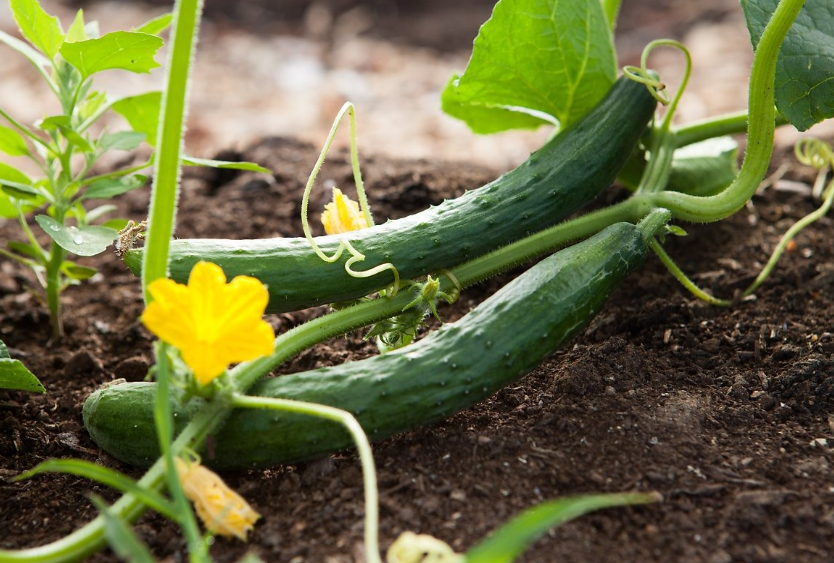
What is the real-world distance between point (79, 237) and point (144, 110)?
488 millimetres

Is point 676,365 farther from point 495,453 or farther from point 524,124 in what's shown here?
point 524,124

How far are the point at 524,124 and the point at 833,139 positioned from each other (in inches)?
60.6

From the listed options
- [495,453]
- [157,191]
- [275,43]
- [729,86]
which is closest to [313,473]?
[495,453]

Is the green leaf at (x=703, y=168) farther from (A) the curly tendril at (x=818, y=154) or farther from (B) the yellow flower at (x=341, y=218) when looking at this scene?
(B) the yellow flower at (x=341, y=218)

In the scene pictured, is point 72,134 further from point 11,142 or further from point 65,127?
point 11,142

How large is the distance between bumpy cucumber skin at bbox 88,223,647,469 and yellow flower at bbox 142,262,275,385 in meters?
0.26

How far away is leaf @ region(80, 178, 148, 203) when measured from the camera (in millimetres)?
2410

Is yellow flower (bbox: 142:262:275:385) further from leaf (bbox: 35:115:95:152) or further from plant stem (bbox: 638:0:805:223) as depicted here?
plant stem (bbox: 638:0:805:223)

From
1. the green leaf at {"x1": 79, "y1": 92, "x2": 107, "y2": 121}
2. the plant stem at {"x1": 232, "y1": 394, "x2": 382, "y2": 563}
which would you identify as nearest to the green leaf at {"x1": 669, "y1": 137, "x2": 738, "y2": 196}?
the plant stem at {"x1": 232, "y1": 394, "x2": 382, "y2": 563}

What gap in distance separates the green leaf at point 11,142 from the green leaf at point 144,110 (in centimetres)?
29

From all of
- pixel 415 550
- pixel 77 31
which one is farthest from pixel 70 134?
pixel 415 550

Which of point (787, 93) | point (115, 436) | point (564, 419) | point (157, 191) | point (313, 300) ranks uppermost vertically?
point (787, 93)

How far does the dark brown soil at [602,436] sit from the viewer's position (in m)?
1.68

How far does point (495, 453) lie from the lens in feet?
6.24
